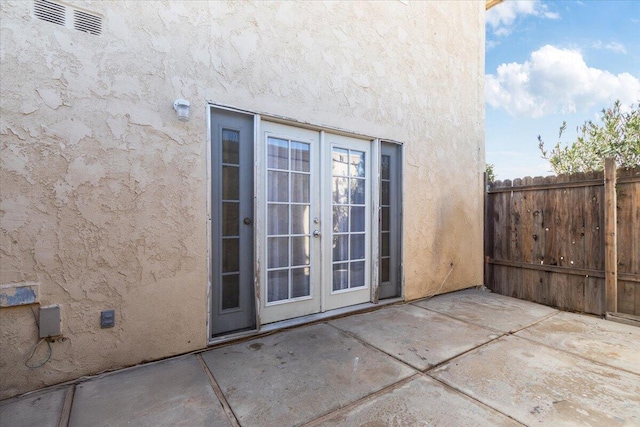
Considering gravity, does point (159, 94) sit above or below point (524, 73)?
below

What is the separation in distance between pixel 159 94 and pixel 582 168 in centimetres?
811

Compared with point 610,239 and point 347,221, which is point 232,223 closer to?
point 347,221

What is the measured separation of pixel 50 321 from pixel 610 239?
5729 mm

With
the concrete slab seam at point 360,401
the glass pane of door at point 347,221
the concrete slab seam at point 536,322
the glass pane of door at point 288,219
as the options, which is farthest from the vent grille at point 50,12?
the concrete slab seam at point 536,322

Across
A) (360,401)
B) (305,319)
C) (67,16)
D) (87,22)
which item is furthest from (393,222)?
(67,16)

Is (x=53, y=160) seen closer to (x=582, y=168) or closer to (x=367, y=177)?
(x=367, y=177)

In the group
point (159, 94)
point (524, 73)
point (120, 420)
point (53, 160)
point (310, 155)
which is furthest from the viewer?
point (524, 73)

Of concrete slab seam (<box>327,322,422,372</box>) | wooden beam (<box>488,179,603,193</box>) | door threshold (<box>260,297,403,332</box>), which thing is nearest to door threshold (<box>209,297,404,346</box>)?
door threshold (<box>260,297,403,332</box>)

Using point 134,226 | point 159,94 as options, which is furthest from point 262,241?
point 159,94

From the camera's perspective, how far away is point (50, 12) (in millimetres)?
1941

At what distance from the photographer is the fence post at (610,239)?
3.29m

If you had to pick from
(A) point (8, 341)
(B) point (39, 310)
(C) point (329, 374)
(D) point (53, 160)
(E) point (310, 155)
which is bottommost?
(C) point (329, 374)

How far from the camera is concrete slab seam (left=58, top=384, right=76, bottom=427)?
1580mm

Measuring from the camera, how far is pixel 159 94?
230 centimetres
